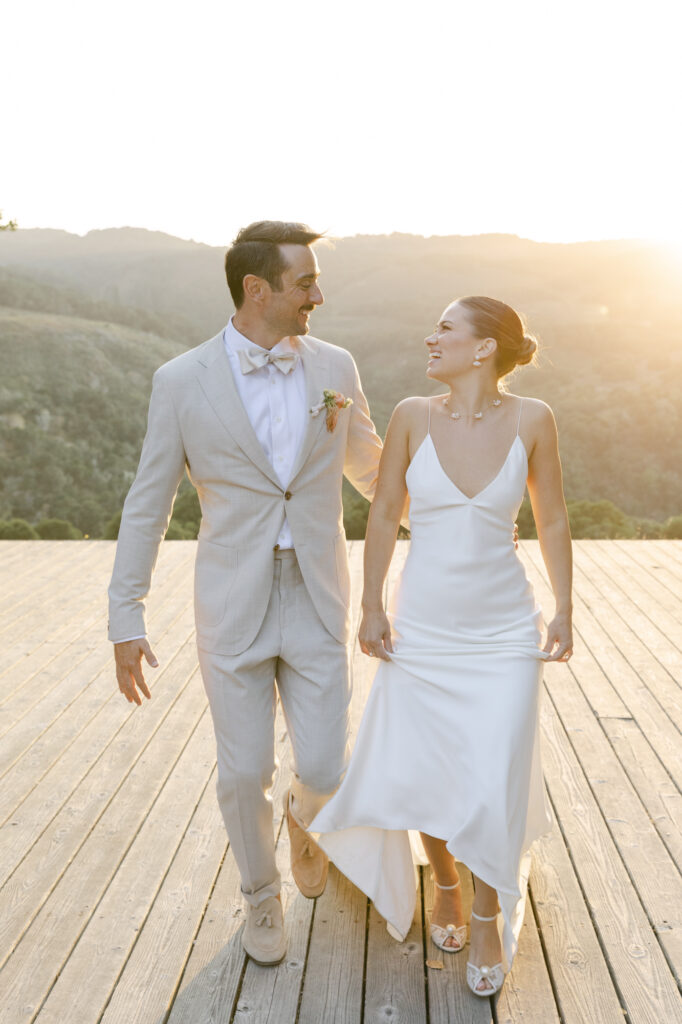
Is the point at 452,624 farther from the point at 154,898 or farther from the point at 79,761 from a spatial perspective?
the point at 79,761

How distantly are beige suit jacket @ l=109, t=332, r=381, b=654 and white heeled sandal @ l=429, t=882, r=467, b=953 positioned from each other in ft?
2.50

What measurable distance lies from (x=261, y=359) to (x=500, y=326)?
57cm

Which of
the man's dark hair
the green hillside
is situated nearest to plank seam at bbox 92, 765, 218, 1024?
the man's dark hair

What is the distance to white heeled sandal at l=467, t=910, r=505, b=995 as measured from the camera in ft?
7.07

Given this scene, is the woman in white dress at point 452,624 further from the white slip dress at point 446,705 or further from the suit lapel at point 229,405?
the suit lapel at point 229,405

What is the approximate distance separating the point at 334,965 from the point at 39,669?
2.65m

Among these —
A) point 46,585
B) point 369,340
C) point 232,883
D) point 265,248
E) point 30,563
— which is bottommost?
point 369,340

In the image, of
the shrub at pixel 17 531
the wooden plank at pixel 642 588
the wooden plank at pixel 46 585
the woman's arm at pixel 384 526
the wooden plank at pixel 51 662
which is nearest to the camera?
the woman's arm at pixel 384 526

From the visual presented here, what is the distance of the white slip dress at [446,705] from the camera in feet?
7.09

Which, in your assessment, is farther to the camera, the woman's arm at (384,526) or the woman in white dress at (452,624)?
the woman's arm at (384,526)

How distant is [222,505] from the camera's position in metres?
2.26

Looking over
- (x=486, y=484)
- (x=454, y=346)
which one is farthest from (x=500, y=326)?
(x=486, y=484)

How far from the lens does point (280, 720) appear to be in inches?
154

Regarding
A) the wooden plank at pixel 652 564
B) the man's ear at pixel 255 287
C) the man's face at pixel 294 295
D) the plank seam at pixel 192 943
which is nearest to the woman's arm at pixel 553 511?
the man's face at pixel 294 295
